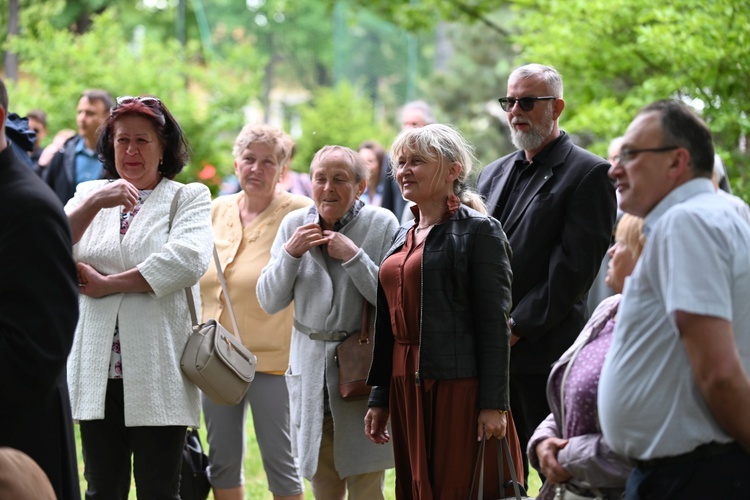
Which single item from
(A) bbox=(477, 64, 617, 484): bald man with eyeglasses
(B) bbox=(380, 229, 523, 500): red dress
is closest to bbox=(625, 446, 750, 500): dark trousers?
(B) bbox=(380, 229, 523, 500): red dress

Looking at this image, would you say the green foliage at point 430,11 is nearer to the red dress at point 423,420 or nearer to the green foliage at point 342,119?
the green foliage at point 342,119

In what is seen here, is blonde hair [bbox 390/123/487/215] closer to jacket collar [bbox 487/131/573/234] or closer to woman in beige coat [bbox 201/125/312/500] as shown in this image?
jacket collar [bbox 487/131/573/234]

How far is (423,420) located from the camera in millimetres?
4480

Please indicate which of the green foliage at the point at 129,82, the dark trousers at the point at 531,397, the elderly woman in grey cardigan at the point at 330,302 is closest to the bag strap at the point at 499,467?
the dark trousers at the point at 531,397

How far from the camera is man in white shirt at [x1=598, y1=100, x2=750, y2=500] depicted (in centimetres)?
286

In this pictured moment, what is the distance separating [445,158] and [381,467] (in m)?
1.60

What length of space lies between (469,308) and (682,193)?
1.59 metres

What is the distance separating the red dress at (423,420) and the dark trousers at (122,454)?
41.6 inches

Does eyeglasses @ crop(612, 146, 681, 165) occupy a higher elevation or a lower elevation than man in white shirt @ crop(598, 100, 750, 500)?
higher

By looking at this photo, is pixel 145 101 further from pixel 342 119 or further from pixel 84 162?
pixel 342 119

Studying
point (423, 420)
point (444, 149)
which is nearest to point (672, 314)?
point (423, 420)

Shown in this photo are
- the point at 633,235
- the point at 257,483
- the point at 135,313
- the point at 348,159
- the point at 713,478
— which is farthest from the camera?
the point at 257,483

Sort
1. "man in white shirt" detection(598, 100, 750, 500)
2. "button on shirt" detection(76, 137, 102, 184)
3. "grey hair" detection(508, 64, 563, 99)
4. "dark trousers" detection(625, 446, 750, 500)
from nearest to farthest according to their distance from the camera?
"man in white shirt" detection(598, 100, 750, 500) → "dark trousers" detection(625, 446, 750, 500) → "grey hair" detection(508, 64, 563, 99) → "button on shirt" detection(76, 137, 102, 184)

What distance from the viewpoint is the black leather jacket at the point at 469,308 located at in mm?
4391
